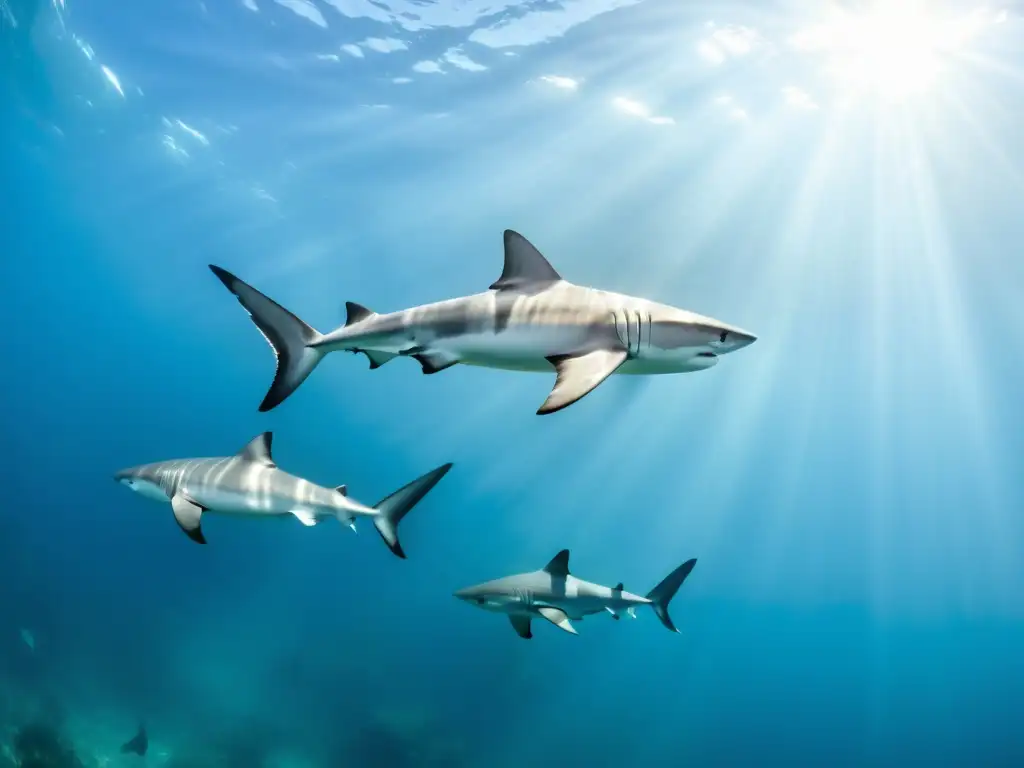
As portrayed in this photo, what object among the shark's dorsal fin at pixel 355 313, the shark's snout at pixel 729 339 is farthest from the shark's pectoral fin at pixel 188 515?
the shark's snout at pixel 729 339

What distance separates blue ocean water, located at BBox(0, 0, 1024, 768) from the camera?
1739 centimetres

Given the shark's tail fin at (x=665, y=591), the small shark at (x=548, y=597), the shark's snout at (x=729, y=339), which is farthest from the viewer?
the shark's tail fin at (x=665, y=591)

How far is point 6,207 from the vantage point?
5147 cm

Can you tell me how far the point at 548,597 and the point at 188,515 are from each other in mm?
5541

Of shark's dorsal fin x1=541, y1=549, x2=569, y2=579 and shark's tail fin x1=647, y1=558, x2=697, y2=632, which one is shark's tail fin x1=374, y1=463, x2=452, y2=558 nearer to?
shark's dorsal fin x1=541, y1=549, x2=569, y2=579

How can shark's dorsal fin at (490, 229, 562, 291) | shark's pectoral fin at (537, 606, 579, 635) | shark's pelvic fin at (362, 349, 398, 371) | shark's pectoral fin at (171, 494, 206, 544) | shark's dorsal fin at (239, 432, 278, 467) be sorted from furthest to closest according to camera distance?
shark's pectoral fin at (537, 606, 579, 635), shark's dorsal fin at (239, 432, 278, 467), shark's pectoral fin at (171, 494, 206, 544), shark's pelvic fin at (362, 349, 398, 371), shark's dorsal fin at (490, 229, 562, 291)

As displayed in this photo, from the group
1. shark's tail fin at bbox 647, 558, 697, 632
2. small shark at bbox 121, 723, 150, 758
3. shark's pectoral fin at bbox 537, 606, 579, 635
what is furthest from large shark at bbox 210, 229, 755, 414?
small shark at bbox 121, 723, 150, 758

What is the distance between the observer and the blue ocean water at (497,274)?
685 inches

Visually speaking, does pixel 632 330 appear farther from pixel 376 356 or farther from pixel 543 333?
pixel 376 356

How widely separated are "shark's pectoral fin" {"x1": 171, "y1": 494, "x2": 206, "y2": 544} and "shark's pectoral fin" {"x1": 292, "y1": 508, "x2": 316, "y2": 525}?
3.07 feet

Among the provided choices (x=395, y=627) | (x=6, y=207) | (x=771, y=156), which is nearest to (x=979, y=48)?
(x=771, y=156)

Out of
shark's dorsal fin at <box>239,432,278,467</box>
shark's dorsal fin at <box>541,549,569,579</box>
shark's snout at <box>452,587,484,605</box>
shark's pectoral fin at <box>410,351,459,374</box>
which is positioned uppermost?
shark's pectoral fin at <box>410,351,459,374</box>

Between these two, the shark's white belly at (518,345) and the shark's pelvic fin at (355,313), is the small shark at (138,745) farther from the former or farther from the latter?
the shark's white belly at (518,345)

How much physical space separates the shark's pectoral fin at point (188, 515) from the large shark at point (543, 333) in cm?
256
